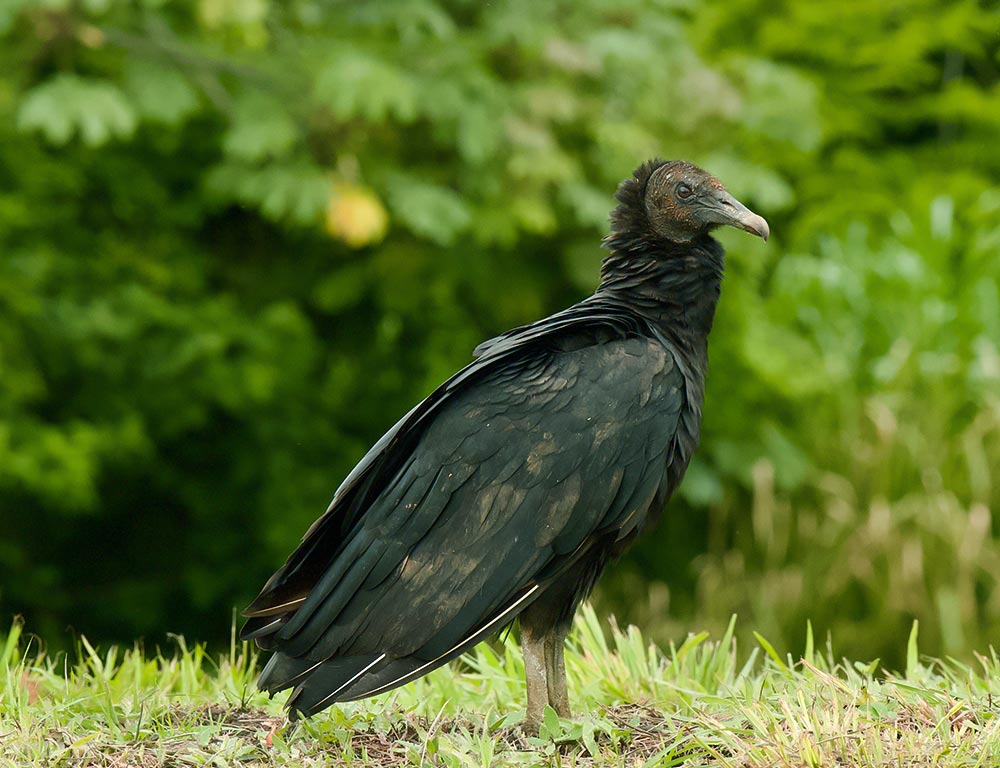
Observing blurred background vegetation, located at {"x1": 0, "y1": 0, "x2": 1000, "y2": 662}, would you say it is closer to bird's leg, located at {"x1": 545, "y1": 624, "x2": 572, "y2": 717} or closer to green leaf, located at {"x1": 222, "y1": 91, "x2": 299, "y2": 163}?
green leaf, located at {"x1": 222, "y1": 91, "x2": 299, "y2": 163}

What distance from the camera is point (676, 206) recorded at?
3.10 meters

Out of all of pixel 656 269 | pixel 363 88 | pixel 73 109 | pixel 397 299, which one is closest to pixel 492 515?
pixel 656 269

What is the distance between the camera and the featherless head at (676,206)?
10.0 ft

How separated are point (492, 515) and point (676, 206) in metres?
0.94

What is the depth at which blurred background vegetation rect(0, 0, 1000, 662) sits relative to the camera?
5574mm

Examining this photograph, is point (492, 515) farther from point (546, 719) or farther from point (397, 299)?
point (397, 299)

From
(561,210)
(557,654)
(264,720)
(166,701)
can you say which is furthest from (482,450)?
(561,210)

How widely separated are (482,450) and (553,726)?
60 centimetres

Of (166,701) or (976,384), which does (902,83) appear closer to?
(976,384)

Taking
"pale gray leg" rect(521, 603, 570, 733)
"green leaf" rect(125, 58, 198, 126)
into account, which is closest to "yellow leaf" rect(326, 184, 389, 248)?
"green leaf" rect(125, 58, 198, 126)

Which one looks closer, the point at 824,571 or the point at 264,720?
the point at 264,720

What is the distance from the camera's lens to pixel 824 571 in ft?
19.6

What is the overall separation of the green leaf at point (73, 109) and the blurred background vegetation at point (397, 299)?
1cm

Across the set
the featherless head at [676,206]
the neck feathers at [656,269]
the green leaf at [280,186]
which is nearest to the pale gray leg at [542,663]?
the neck feathers at [656,269]
